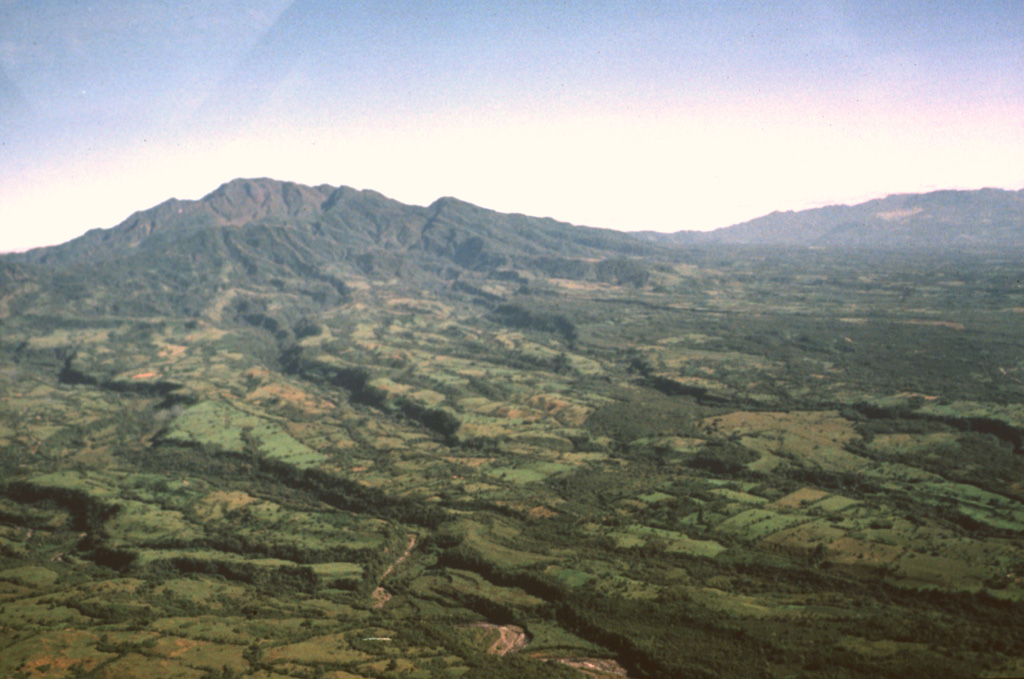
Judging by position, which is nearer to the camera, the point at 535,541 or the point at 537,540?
the point at 535,541

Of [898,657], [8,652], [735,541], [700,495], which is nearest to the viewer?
[898,657]

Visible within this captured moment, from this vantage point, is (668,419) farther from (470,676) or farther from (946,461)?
(470,676)

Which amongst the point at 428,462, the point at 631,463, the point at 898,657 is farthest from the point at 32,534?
the point at 898,657

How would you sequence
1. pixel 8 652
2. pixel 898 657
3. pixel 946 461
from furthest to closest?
pixel 946 461 < pixel 8 652 < pixel 898 657

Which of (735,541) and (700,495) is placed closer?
(735,541)

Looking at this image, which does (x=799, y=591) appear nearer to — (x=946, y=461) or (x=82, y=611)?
(x=946, y=461)

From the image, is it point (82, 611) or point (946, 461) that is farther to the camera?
point (946, 461)

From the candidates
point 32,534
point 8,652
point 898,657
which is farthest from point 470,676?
point 32,534

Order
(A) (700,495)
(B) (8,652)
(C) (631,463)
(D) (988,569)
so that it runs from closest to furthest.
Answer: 1. (B) (8,652)
2. (D) (988,569)
3. (A) (700,495)
4. (C) (631,463)

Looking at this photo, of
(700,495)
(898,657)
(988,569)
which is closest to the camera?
(898,657)
